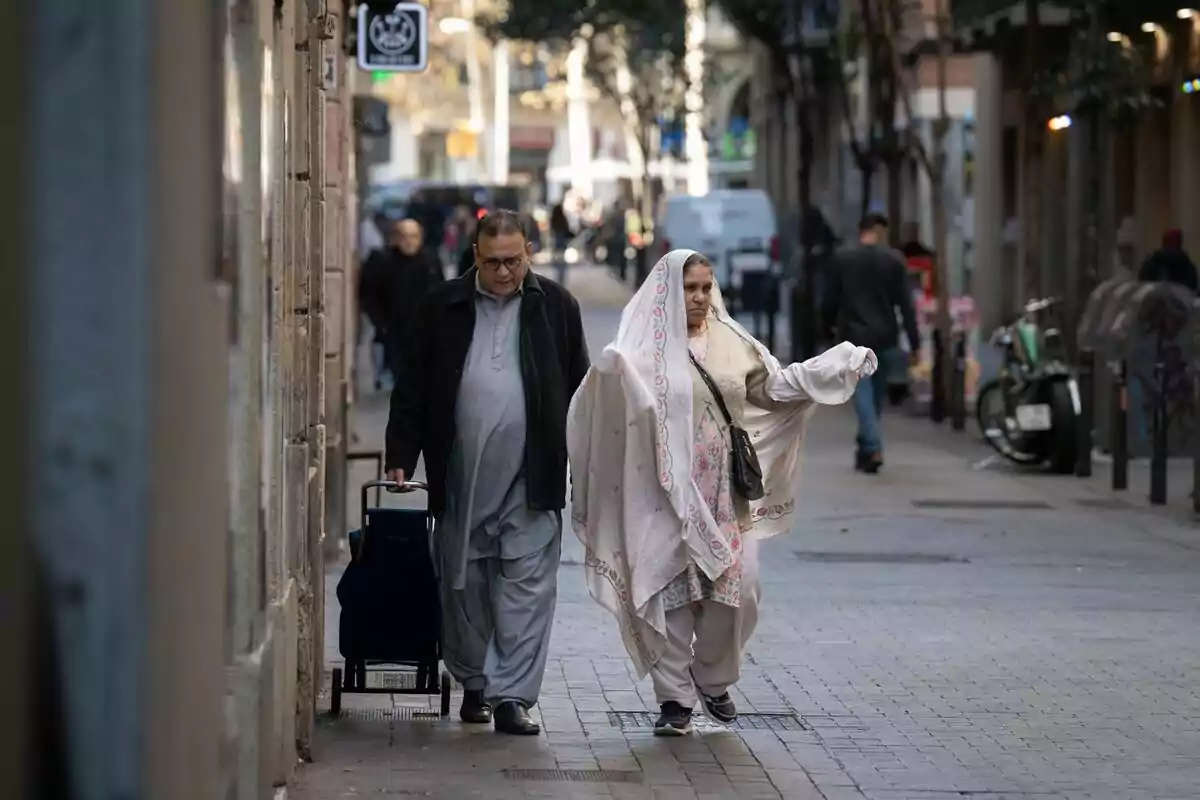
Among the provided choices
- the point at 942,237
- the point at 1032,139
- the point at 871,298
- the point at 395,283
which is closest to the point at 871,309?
the point at 871,298

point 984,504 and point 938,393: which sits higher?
point 938,393

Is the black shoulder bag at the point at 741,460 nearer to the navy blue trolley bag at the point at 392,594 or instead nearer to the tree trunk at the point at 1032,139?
the navy blue trolley bag at the point at 392,594

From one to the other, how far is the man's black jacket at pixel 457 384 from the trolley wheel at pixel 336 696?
73 cm

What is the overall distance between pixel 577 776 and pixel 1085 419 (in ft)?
36.6

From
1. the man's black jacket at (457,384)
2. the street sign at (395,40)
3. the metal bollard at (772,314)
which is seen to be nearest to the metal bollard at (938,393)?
the street sign at (395,40)

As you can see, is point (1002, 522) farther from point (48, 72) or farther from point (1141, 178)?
point (1141, 178)

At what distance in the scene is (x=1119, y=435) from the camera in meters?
17.4

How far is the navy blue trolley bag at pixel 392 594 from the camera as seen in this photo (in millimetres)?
8539

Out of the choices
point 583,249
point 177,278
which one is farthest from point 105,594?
point 583,249

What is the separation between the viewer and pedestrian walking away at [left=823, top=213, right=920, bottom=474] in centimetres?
1861

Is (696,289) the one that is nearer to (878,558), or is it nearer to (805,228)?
(878,558)

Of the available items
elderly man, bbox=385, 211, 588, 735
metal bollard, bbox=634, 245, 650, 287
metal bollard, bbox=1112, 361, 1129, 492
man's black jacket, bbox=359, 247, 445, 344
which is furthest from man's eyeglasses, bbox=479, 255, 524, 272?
metal bollard, bbox=634, 245, 650, 287

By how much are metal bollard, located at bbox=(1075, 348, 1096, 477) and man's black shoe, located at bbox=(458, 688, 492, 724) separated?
10.3 m

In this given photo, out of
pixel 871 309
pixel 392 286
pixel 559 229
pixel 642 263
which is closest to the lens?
pixel 871 309
